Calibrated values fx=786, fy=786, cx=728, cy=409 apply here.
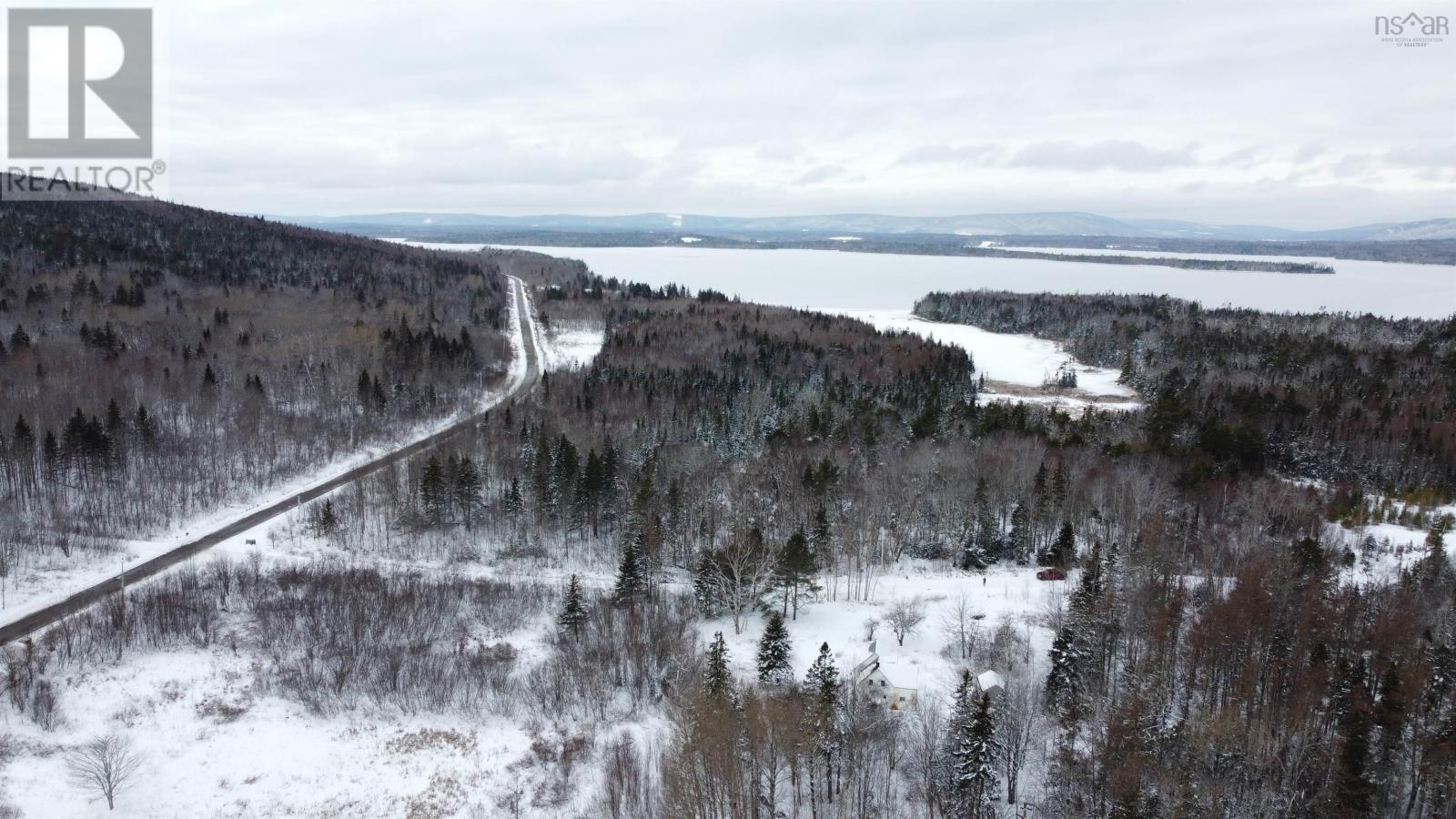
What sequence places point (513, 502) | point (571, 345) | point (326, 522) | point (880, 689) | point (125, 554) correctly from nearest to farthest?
1. point (880, 689)
2. point (125, 554)
3. point (326, 522)
4. point (513, 502)
5. point (571, 345)

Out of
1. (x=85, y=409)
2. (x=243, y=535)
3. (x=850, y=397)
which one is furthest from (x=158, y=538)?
(x=850, y=397)

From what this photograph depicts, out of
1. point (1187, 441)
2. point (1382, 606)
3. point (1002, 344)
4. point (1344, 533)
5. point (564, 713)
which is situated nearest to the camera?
point (564, 713)

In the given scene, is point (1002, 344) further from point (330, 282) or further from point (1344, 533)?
point (330, 282)

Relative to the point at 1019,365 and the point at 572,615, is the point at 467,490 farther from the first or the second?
the point at 1019,365

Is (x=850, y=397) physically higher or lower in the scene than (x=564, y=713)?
higher

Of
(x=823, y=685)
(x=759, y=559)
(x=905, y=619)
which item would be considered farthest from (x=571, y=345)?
(x=823, y=685)

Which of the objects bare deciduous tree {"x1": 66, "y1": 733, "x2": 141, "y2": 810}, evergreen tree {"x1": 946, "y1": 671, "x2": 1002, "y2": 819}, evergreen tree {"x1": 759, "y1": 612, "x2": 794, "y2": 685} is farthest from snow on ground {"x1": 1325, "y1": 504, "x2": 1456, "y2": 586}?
bare deciduous tree {"x1": 66, "y1": 733, "x2": 141, "y2": 810}
